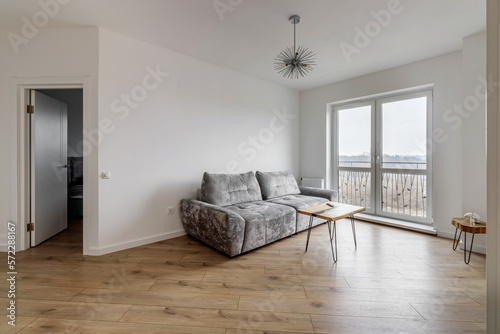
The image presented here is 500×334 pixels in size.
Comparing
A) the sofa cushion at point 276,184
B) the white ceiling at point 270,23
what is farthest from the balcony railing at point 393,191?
the white ceiling at point 270,23

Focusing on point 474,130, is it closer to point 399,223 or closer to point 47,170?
point 399,223

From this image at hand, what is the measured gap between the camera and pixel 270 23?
96.7 inches

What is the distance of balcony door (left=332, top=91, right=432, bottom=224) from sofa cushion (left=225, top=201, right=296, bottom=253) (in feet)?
6.58

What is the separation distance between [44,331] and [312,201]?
130 inches

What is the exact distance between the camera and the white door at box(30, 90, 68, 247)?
9.05 feet

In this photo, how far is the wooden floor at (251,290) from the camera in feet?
4.85

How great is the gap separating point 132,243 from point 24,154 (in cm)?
169

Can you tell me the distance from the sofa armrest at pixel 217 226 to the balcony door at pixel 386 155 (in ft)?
9.69

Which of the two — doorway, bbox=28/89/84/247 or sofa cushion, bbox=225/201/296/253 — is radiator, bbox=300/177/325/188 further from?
doorway, bbox=28/89/84/247

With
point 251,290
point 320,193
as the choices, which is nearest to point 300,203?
point 320,193

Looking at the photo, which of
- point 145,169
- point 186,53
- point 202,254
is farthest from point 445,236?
point 186,53

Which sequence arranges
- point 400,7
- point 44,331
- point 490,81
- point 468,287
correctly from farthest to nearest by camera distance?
point 400,7, point 468,287, point 44,331, point 490,81

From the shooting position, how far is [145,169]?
2.90 meters

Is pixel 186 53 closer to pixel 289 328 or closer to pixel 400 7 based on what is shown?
pixel 400 7
